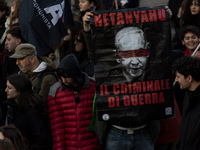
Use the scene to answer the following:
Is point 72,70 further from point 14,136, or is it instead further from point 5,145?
point 5,145

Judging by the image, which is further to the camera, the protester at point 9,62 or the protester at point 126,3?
the protester at point 126,3

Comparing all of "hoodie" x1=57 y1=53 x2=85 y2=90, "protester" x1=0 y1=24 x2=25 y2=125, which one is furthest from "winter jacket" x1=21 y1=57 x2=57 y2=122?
"protester" x1=0 y1=24 x2=25 y2=125

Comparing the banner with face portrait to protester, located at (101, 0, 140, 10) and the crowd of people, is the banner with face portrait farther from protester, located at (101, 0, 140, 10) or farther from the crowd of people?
protester, located at (101, 0, 140, 10)

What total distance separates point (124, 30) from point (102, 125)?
1.09 m

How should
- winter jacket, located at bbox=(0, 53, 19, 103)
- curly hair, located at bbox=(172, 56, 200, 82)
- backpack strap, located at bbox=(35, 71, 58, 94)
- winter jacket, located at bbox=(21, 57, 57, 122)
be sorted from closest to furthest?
curly hair, located at bbox=(172, 56, 200, 82), winter jacket, located at bbox=(21, 57, 57, 122), backpack strap, located at bbox=(35, 71, 58, 94), winter jacket, located at bbox=(0, 53, 19, 103)

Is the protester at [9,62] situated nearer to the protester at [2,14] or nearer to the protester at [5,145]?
the protester at [2,14]

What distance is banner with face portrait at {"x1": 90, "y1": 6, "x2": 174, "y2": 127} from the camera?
15.6 feet

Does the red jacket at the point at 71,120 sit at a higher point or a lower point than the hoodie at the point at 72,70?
lower

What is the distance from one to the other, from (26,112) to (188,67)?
1966 mm

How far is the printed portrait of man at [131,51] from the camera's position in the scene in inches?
188

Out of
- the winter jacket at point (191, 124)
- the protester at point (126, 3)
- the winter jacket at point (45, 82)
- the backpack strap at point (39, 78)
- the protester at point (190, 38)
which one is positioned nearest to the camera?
the winter jacket at point (191, 124)

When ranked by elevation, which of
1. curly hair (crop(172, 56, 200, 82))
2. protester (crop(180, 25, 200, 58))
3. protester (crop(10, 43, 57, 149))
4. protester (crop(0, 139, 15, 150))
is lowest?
protester (crop(180, 25, 200, 58))

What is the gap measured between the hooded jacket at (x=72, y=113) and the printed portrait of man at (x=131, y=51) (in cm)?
83

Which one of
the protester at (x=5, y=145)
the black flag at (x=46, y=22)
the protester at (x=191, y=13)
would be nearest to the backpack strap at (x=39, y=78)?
the black flag at (x=46, y=22)
